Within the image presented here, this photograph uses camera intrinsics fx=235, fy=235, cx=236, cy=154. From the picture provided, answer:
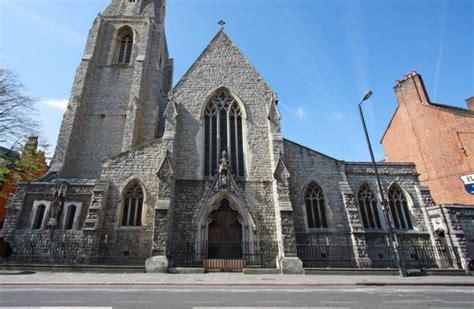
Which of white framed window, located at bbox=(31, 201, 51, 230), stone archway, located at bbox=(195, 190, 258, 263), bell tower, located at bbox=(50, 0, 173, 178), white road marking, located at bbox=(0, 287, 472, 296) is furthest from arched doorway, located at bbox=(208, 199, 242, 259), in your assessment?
white framed window, located at bbox=(31, 201, 51, 230)

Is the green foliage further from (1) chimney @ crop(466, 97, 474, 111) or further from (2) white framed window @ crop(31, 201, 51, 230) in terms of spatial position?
(1) chimney @ crop(466, 97, 474, 111)

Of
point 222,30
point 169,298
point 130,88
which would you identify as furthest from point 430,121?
point 130,88

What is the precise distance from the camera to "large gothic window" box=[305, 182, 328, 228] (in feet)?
44.3

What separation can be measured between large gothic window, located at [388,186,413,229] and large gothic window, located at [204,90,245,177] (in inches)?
380

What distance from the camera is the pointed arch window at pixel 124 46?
21.5m

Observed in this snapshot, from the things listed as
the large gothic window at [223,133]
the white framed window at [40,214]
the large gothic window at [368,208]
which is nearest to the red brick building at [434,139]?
the large gothic window at [368,208]

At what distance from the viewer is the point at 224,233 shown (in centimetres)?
1271

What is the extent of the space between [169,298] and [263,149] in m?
9.98

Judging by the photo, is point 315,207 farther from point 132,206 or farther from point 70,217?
point 70,217

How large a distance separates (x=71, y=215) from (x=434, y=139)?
27.1m

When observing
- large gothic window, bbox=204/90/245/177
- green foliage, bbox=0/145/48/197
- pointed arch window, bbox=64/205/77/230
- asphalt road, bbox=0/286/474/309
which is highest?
large gothic window, bbox=204/90/245/177

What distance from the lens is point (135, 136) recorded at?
17.6m

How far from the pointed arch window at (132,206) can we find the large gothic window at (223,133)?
3.93 meters

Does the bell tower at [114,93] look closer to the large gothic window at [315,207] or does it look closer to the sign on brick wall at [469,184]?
the large gothic window at [315,207]
